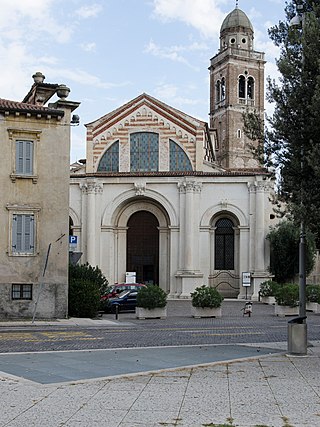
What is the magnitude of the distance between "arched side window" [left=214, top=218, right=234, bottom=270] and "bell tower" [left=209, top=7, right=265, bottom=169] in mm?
23598

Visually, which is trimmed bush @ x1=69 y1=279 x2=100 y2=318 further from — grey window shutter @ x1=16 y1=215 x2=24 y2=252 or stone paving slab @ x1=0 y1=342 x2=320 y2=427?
stone paving slab @ x1=0 y1=342 x2=320 y2=427

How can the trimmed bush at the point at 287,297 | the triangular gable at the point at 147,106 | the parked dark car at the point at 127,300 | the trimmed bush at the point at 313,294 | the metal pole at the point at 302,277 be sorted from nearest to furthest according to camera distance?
the metal pole at the point at 302,277, the trimmed bush at the point at 287,297, the parked dark car at the point at 127,300, the trimmed bush at the point at 313,294, the triangular gable at the point at 147,106

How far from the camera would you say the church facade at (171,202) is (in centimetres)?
5038

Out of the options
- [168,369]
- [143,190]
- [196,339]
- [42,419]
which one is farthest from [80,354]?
[143,190]

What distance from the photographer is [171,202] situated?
2018 inches

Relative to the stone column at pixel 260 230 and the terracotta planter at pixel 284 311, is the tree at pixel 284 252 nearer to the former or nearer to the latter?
the stone column at pixel 260 230

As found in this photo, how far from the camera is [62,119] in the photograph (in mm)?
30031

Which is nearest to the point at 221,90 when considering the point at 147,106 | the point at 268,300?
the point at 147,106

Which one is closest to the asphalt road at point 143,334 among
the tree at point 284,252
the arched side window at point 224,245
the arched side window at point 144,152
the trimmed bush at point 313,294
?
the trimmed bush at point 313,294

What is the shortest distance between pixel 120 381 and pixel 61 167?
63.4ft

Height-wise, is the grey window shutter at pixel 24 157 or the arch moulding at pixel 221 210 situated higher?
the grey window shutter at pixel 24 157

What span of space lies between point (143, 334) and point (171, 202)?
29593 millimetres

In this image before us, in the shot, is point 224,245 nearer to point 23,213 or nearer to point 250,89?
point 23,213

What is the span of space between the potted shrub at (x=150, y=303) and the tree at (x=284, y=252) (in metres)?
21.0
